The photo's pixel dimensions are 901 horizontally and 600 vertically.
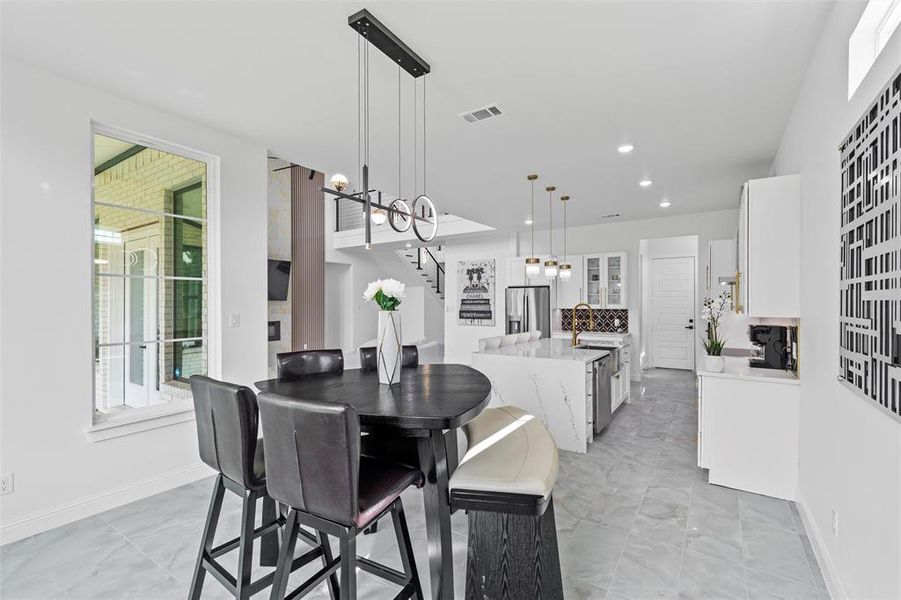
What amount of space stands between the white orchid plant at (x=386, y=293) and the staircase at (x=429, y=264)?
8.56 meters

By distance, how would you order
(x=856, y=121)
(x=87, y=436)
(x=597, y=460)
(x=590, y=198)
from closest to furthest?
(x=856, y=121) < (x=87, y=436) < (x=597, y=460) < (x=590, y=198)

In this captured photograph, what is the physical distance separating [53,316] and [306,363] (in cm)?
156

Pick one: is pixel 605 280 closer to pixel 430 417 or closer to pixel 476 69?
pixel 476 69

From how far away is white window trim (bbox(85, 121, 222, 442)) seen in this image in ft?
9.10

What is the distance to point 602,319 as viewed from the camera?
7.48 meters

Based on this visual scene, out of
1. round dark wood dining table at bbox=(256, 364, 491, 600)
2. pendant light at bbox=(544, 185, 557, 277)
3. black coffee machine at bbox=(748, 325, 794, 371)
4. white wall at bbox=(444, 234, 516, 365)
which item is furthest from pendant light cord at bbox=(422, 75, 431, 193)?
white wall at bbox=(444, 234, 516, 365)

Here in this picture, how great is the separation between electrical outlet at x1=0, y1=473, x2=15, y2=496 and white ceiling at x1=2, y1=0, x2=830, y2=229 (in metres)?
2.40

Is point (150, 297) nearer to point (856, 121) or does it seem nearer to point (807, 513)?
point (856, 121)

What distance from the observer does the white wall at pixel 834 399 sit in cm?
139

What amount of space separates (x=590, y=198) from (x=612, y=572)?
453 cm

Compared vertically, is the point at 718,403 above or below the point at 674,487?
above

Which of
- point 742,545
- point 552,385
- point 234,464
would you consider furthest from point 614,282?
point 234,464

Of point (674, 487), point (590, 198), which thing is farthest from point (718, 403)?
point (590, 198)

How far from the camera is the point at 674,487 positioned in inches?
119
